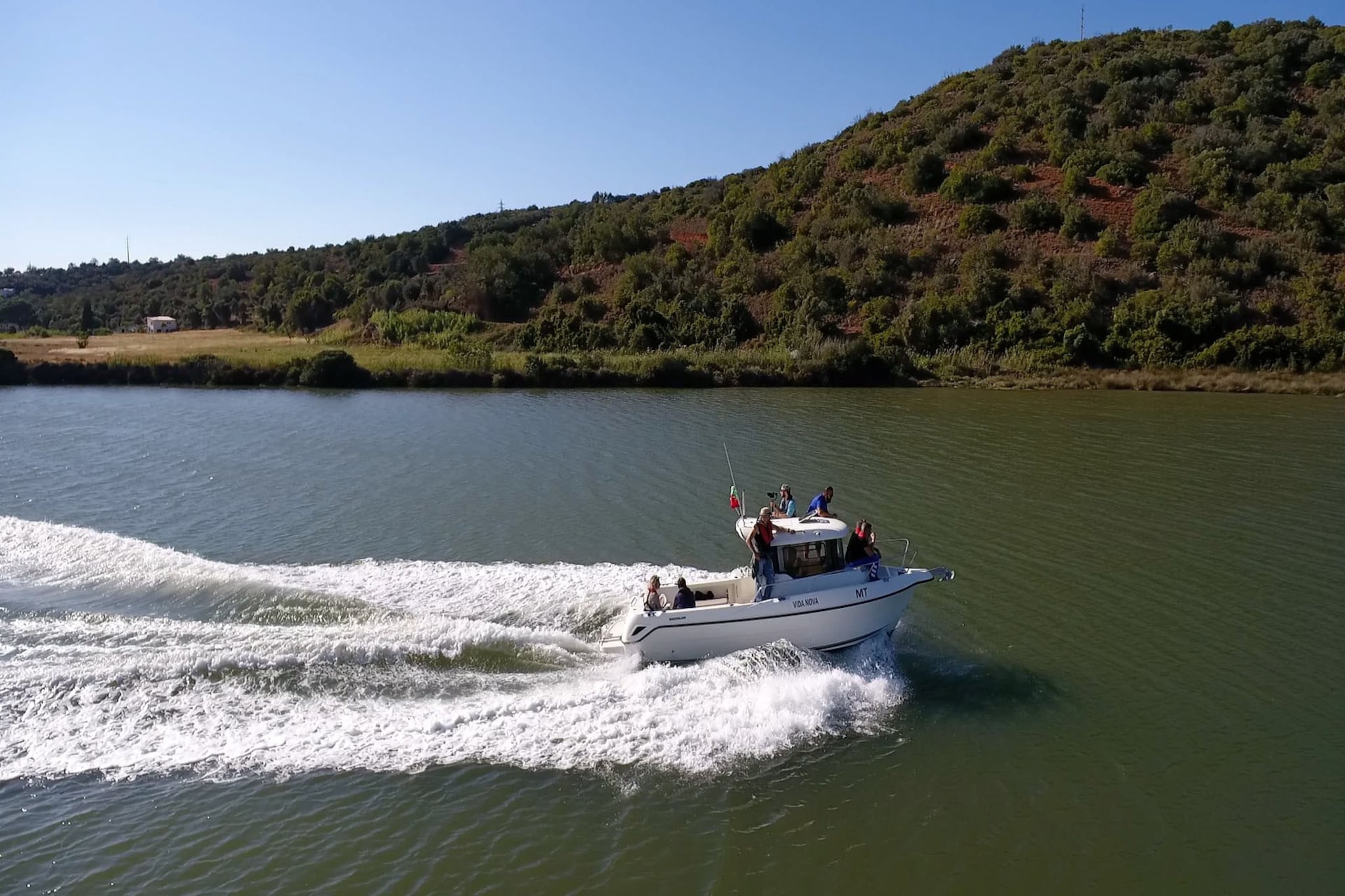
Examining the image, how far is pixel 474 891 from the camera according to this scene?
9703 mm

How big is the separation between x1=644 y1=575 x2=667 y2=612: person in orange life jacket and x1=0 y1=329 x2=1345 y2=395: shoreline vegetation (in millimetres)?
32100

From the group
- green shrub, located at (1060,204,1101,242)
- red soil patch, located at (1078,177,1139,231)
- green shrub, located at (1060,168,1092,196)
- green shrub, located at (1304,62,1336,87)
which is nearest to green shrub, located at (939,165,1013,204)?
green shrub, located at (1060,168,1092,196)

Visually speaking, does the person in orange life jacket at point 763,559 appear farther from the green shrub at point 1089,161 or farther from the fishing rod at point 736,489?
the green shrub at point 1089,161

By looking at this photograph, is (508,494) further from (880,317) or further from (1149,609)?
(880,317)

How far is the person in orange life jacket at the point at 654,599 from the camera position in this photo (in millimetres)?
14258

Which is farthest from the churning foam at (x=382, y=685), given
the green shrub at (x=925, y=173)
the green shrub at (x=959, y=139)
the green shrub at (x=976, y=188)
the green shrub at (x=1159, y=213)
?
the green shrub at (x=959, y=139)

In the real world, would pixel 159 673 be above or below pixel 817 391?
below

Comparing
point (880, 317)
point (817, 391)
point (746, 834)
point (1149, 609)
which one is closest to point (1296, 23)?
point (880, 317)

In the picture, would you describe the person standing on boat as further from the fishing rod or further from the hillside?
the hillside

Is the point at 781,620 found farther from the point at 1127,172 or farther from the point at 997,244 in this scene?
the point at 1127,172

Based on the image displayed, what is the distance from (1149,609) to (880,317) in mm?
36966

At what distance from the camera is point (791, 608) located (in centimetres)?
1434

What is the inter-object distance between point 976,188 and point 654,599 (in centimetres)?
5428

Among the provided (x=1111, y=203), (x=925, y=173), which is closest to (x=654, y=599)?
(x=1111, y=203)
